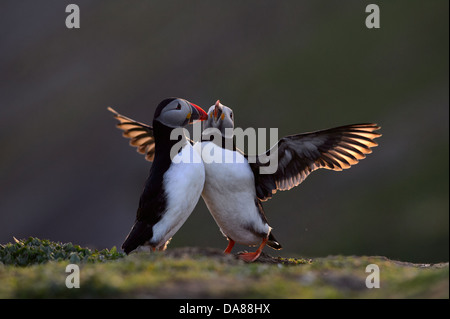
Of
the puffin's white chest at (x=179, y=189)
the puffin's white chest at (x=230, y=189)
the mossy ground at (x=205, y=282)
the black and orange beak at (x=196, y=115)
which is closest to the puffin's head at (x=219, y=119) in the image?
the black and orange beak at (x=196, y=115)

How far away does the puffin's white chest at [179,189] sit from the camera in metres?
8.14

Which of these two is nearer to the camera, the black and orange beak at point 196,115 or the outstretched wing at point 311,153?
the black and orange beak at point 196,115

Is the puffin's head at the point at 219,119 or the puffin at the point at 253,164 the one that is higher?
the puffin's head at the point at 219,119

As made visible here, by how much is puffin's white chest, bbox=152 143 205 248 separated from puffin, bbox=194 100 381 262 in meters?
0.51

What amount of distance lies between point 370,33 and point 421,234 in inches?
743

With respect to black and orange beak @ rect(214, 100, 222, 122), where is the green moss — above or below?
below

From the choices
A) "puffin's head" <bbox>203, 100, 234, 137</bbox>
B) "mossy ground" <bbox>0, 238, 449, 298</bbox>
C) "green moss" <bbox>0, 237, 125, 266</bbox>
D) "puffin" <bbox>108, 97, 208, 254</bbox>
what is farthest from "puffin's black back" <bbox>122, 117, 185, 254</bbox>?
"mossy ground" <bbox>0, 238, 449, 298</bbox>

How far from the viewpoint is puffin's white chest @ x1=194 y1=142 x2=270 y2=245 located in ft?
28.9

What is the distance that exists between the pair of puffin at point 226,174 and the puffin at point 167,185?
1 cm

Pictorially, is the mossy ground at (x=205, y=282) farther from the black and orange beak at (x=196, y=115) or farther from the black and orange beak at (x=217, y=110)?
the black and orange beak at (x=217, y=110)

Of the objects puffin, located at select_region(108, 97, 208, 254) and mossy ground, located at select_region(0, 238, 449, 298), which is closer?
mossy ground, located at select_region(0, 238, 449, 298)

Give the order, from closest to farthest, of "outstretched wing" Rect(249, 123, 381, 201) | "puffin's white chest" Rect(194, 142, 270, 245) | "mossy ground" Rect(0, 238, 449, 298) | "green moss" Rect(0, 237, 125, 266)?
"mossy ground" Rect(0, 238, 449, 298) → "green moss" Rect(0, 237, 125, 266) → "puffin's white chest" Rect(194, 142, 270, 245) → "outstretched wing" Rect(249, 123, 381, 201)

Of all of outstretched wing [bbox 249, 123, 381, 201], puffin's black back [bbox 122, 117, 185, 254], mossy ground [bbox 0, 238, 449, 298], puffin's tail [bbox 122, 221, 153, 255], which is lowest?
mossy ground [bbox 0, 238, 449, 298]

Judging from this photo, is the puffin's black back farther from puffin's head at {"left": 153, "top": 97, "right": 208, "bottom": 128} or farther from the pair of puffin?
puffin's head at {"left": 153, "top": 97, "right": 208, "bottom": 128}
